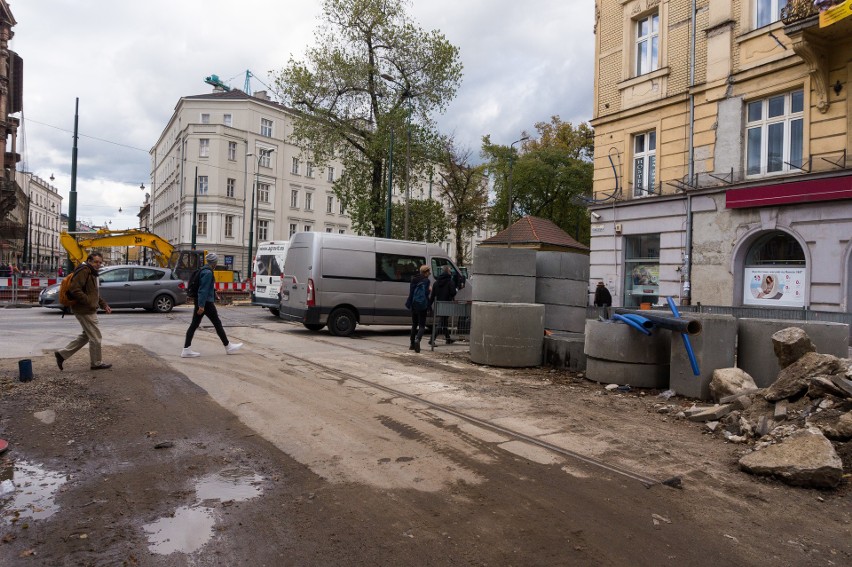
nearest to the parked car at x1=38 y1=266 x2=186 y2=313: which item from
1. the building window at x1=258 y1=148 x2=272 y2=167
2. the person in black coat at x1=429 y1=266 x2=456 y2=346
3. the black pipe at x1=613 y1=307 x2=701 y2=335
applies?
the person in black coat at x1=429 y1=266 x2=456 y2=346

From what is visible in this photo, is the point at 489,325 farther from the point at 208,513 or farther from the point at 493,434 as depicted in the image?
the point at 208,513

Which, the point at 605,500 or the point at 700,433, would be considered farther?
the point at 700,433

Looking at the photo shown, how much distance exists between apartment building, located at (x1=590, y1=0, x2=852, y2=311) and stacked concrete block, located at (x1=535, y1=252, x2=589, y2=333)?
6.98 m

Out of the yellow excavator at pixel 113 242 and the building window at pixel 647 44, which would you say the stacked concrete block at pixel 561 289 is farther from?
the yellow excavator at pixel 113 242

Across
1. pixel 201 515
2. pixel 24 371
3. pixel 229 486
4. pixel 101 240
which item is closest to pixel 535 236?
pixel 101 240

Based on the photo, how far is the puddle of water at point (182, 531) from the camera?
3.15 meters

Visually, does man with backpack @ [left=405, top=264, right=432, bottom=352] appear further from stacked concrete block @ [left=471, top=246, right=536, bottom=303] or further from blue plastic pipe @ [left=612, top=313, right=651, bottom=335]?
blue plastic pipe @ [left=612, top=313, right=651, bottom=335]

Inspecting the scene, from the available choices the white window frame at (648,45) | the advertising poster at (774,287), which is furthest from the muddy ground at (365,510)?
the white window frame at (648,45)

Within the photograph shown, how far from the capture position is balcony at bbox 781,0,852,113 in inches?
530

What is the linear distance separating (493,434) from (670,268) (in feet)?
46.3

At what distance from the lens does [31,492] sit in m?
3.84

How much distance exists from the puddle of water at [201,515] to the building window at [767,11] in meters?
17.1

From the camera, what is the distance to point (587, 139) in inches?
1564

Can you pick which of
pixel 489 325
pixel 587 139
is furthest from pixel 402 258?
pixel 587 139
